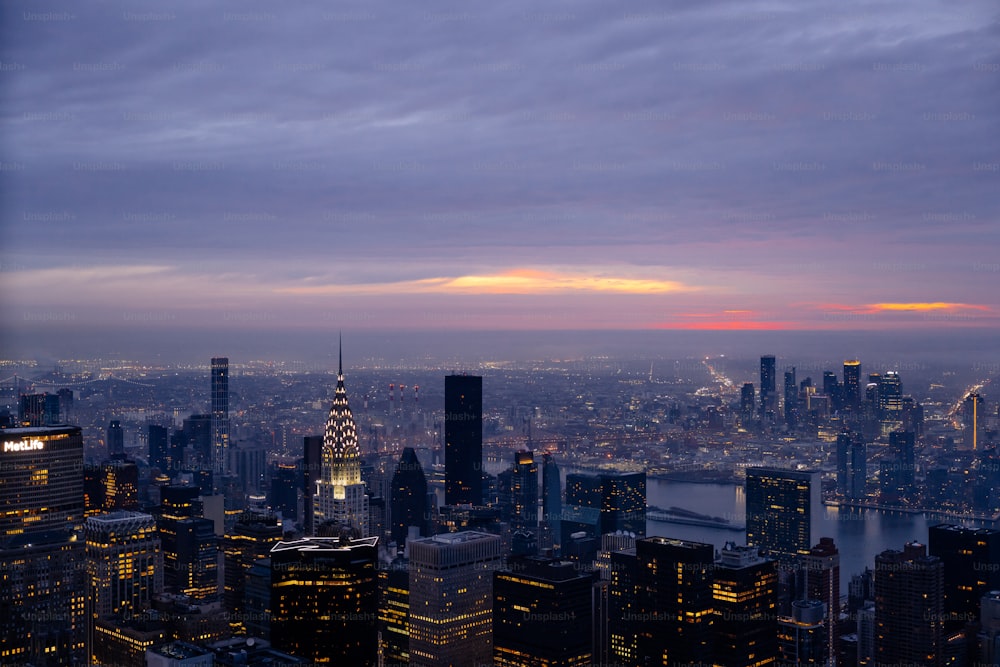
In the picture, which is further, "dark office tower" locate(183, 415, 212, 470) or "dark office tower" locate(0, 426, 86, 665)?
"dark office tower" locate(183, 415, 212, 470)

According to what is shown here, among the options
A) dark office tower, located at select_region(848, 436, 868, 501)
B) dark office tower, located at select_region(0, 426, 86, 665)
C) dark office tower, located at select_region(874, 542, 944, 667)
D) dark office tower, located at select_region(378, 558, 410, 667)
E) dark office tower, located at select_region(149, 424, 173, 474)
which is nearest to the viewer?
dark office tower, located at select_region(0, 426, 86, 665)

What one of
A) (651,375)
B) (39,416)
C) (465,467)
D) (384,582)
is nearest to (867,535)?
(651,375)

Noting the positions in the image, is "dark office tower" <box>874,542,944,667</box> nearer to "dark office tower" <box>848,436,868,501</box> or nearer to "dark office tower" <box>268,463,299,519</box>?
"dark office tower" <box>848,436,868,501</box>

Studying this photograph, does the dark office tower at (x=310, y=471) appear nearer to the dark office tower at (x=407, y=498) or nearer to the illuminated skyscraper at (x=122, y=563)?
the dark office tower at (x=407, y=498)

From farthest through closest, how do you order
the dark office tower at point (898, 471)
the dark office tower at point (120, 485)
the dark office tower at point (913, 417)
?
the dark office tower at point (898, 471)
the dark office tower at point (913, 417)
the dark office tower at point (120, 485)

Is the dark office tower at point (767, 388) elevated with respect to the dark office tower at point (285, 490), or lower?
elevated

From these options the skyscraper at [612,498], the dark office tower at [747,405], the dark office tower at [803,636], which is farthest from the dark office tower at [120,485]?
the dark office tower at [747,405]

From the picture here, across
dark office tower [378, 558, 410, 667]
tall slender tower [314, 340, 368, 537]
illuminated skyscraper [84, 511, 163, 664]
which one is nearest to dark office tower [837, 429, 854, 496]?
tall slender tower [314, 340, 368, 537]

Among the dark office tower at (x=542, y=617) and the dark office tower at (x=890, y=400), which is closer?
the dark office tower at (x=542, y=617)
